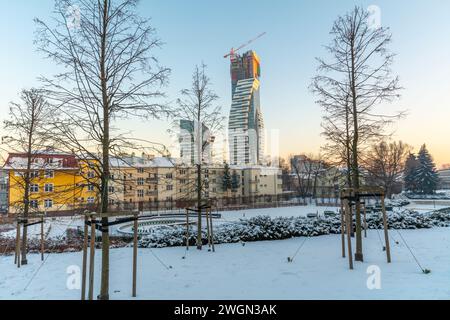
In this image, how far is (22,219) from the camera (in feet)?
35.4

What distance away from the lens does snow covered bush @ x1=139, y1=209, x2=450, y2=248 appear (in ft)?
48.1

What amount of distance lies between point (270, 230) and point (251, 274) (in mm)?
7371

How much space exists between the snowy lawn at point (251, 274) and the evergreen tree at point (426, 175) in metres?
51.0

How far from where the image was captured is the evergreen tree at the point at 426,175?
55.5 meters

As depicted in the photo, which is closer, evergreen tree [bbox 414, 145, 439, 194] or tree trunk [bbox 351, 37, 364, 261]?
tree trunk [bbox 351, 37, 364, 261]

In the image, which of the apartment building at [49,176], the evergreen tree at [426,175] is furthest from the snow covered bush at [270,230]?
the evergreen tree at [426,175]

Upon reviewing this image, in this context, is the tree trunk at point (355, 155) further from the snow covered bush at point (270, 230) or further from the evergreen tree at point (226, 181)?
the evergreen tree at point (226, 181)

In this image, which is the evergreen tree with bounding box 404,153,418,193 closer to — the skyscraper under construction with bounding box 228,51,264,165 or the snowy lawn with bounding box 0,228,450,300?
the snowy lawn with bounding box 0,228,450,300

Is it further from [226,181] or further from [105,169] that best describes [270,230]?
[226,181]

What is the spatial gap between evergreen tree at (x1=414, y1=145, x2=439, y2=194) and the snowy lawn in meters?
51.0

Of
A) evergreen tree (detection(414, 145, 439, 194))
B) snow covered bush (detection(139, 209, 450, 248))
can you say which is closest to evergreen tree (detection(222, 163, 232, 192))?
snow covered bush (detection(139, 209, 450, 248))

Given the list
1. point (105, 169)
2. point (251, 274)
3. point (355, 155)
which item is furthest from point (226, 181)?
point (105, 169)
